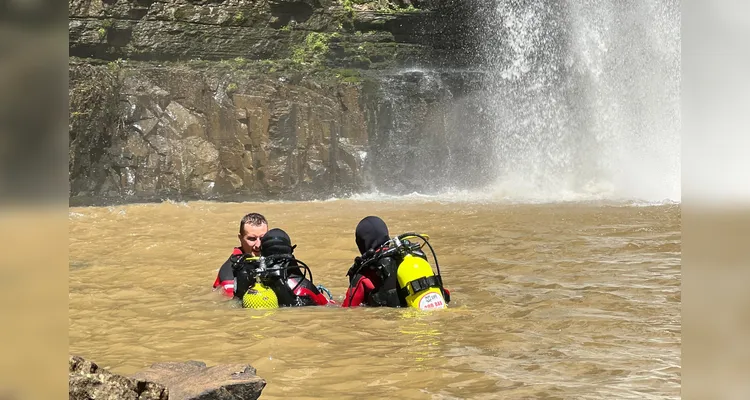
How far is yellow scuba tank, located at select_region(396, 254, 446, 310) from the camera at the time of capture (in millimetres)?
5732

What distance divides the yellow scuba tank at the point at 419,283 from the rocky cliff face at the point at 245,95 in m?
15.2

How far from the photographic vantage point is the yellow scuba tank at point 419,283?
5.73m

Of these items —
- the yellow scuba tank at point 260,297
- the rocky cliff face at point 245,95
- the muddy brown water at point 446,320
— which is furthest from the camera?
the rocky cliff face at point 245,95

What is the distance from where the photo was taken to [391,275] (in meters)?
6.02

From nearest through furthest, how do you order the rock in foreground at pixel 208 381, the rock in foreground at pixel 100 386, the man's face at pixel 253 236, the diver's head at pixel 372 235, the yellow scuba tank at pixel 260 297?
the rock in foreground at pixel 100 386, the rock in foreground at pixel 208 381, the diver's head at pixel 372 235, the yellow scuba tank at pixel 260 297, the man's face at pixel 253 236

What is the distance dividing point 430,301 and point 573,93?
1918 cm

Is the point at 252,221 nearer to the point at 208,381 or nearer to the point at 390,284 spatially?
the point at 390,284

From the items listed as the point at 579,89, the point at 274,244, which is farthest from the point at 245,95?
the point at 274,244

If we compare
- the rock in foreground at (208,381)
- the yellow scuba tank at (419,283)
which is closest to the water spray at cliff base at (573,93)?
the yellow scuba tank at (419,283)

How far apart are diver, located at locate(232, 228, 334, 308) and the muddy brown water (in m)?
0.15

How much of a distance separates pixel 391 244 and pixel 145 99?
16.3m

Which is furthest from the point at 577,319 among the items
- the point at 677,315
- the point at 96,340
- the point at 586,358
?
the point at 96,340

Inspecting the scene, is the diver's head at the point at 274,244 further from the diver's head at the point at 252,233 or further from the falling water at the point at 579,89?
the falling water at the point at 579,89
